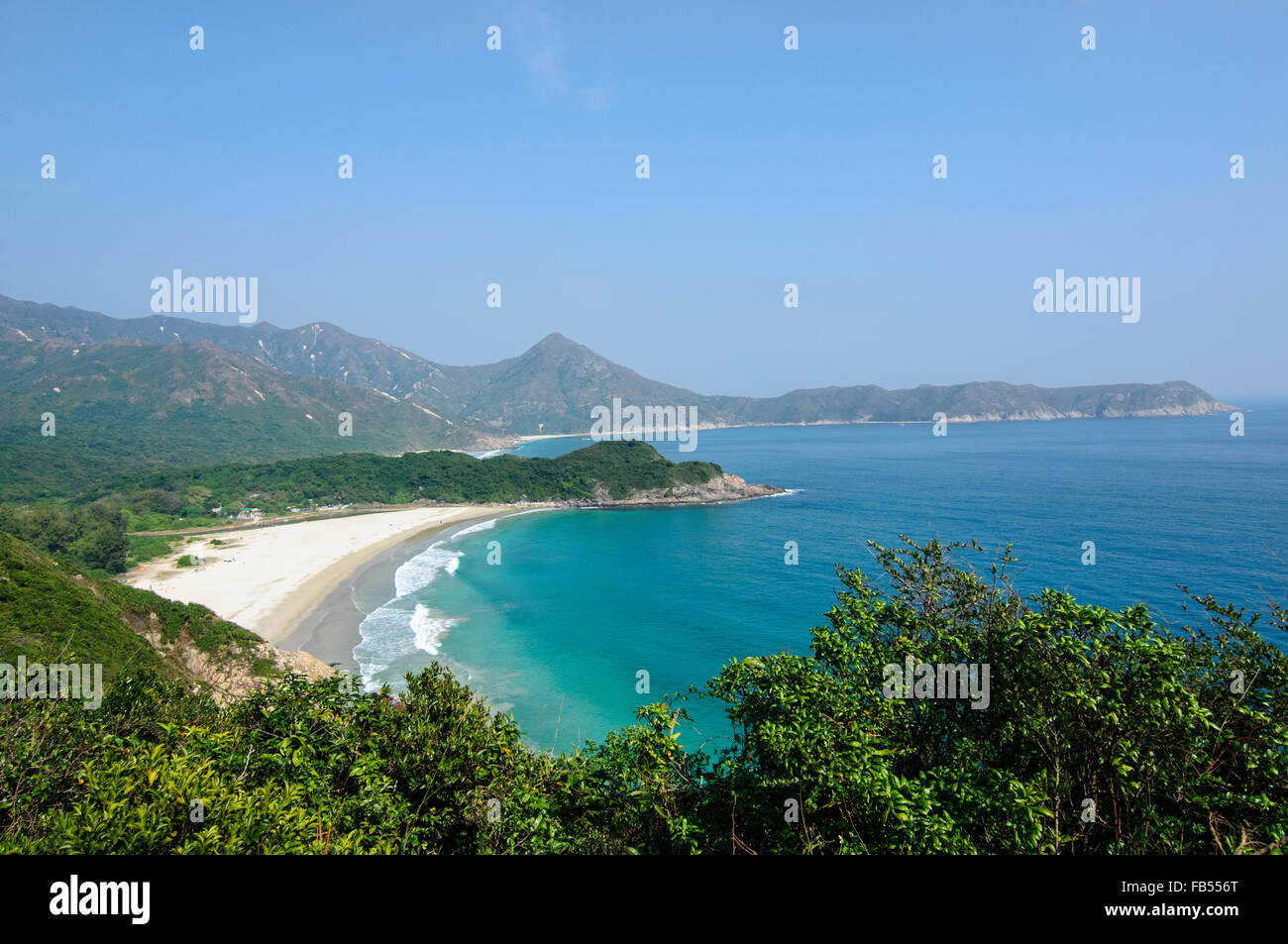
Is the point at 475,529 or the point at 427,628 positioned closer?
the point at 427,628

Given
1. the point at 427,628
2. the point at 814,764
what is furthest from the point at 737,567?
the point at 814,764

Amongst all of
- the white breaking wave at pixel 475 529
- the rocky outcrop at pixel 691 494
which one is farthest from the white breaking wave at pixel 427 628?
the rocky outcrop at pixel 691 494

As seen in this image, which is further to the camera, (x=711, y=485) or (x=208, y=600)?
(x=711, y=485)

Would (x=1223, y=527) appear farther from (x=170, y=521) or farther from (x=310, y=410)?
(x=310, y=410)

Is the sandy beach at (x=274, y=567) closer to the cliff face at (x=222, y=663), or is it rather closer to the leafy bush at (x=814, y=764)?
the cliff face at (x=222, y=663)

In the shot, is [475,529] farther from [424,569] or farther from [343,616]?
[343,616]
